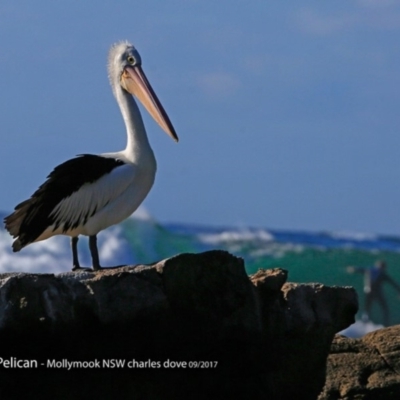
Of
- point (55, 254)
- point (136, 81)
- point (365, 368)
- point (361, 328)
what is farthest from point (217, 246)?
point (365, 368)

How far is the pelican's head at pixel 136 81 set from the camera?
1020cm

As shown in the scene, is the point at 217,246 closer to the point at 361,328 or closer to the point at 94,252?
the point at 361,328

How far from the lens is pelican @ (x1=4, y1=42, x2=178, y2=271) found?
907cm

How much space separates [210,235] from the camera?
110ft

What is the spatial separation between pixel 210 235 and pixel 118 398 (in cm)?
2642

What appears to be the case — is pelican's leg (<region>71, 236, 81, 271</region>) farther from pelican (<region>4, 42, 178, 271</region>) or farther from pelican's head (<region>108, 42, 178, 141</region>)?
pelican's head (<region>108, 42, 178, 141</region>)

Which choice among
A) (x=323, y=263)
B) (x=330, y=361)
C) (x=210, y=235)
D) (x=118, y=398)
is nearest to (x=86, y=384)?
(x=118, y=398)

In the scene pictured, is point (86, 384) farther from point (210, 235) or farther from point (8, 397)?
point (210, 235)

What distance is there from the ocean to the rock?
39.7 feet

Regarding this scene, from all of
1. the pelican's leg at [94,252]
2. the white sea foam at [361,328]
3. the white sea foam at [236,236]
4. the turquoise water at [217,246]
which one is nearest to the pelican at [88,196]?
the pelican's leg at [94,252]

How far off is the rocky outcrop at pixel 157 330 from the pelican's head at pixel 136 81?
10.1 ft

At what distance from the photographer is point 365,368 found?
8.24m

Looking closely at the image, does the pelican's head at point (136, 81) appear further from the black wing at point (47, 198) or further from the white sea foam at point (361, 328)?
the white sea foam at point (361, 328)

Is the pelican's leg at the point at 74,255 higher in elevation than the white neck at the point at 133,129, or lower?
lower
